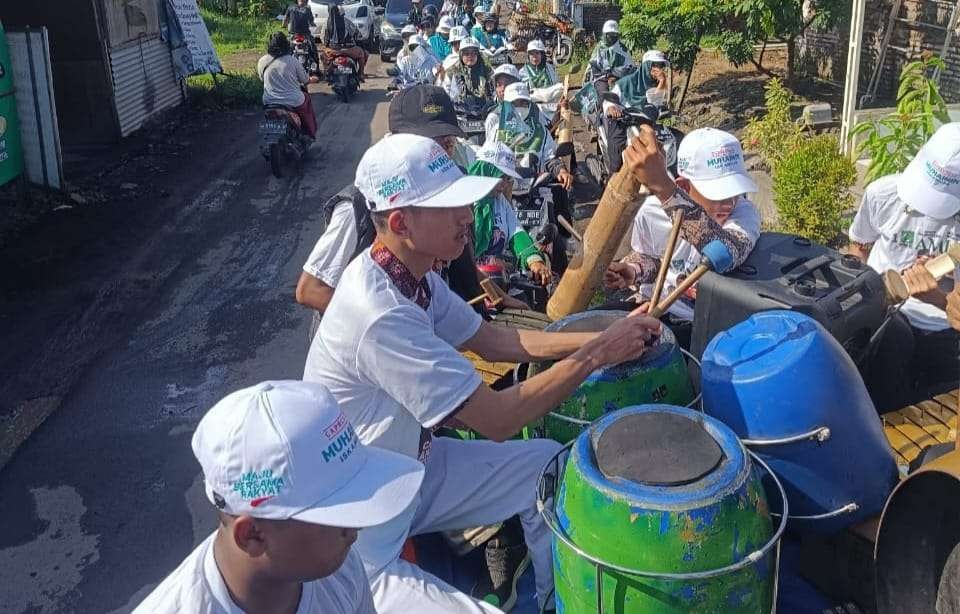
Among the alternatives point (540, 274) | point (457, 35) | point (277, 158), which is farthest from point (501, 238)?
point (457, 35)

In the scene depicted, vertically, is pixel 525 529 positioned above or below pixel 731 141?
below

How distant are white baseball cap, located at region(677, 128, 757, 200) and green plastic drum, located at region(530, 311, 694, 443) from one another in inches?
36.5

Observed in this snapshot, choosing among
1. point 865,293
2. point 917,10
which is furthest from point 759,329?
point 917,10

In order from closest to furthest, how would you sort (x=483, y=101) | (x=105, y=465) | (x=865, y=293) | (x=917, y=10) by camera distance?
1. (x=865, y=293)
2. (x=105, y=465)
3. (x=917, y=10)
4. (x=483, y=101)

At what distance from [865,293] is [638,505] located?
1.49 m

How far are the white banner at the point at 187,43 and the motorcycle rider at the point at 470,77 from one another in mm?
5315

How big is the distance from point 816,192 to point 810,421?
4503 mm

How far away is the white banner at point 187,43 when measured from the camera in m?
14.6

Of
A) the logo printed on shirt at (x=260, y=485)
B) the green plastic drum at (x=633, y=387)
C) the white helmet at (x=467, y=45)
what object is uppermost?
the logo printed on shirt at (x=260, y=485)

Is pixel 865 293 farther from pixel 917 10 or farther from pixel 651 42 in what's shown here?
pixel 651 42

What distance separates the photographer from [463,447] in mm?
3064

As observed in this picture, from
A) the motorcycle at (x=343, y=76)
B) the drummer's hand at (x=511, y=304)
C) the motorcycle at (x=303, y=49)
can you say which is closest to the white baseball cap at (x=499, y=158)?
the drummer's hand at (x=511, y=304)

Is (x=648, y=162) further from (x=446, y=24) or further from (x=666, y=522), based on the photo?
(x=446, y=24)

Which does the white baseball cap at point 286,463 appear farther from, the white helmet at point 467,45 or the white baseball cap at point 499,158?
the white helmet at point 467,45
